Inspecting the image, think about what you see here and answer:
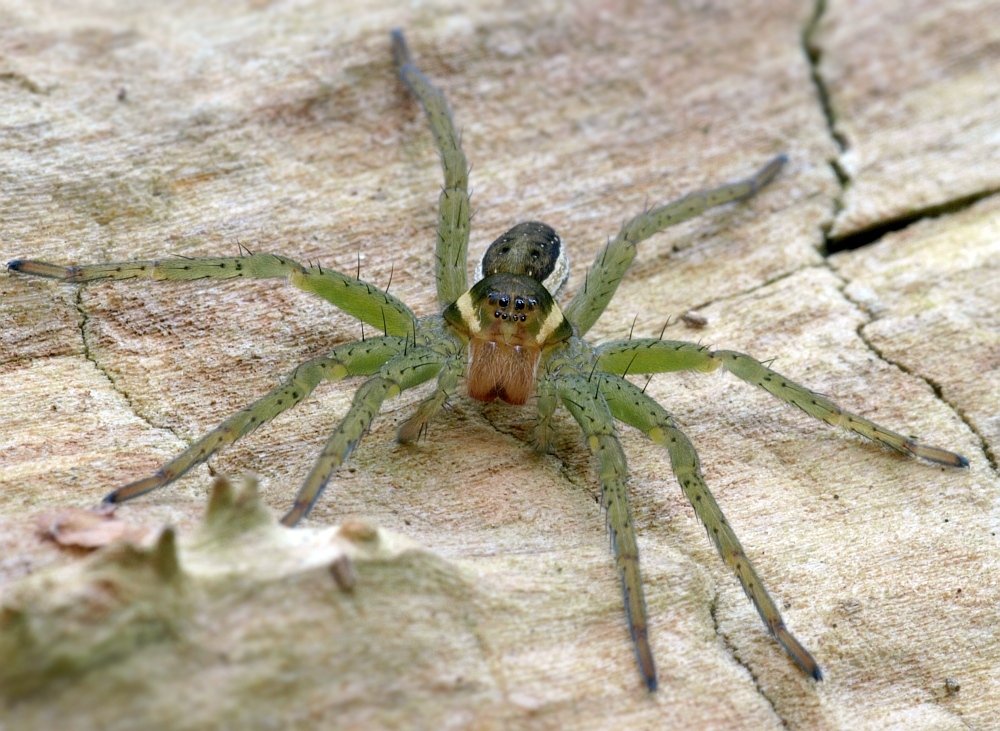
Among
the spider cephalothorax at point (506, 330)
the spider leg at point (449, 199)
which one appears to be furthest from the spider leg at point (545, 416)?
the spider leg at point (449, 199)

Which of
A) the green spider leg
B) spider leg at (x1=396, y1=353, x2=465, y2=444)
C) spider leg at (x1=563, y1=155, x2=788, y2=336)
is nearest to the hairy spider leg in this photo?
the green spider leg

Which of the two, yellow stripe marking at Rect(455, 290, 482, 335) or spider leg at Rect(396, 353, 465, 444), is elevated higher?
yellow stripe marking at Rect(455, 290, 482, 335)

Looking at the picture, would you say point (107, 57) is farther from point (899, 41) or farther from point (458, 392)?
point (899, 41)

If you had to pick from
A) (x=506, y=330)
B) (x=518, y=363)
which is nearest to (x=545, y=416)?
(x=518, y=363)

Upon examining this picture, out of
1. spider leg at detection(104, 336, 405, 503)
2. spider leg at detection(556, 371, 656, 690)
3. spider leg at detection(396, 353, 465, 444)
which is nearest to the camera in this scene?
spider leg at detection(556, 371, 656, 690)

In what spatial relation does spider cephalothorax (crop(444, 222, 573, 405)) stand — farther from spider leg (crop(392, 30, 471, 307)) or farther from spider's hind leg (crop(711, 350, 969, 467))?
spider's hind leg (crop(711, 350, 969, 467))

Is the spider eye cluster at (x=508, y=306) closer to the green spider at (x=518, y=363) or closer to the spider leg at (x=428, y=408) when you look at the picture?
the green spider at (x=518, y=363)

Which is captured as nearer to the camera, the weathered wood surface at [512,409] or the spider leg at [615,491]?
the weathered wood surface at [512,409]
